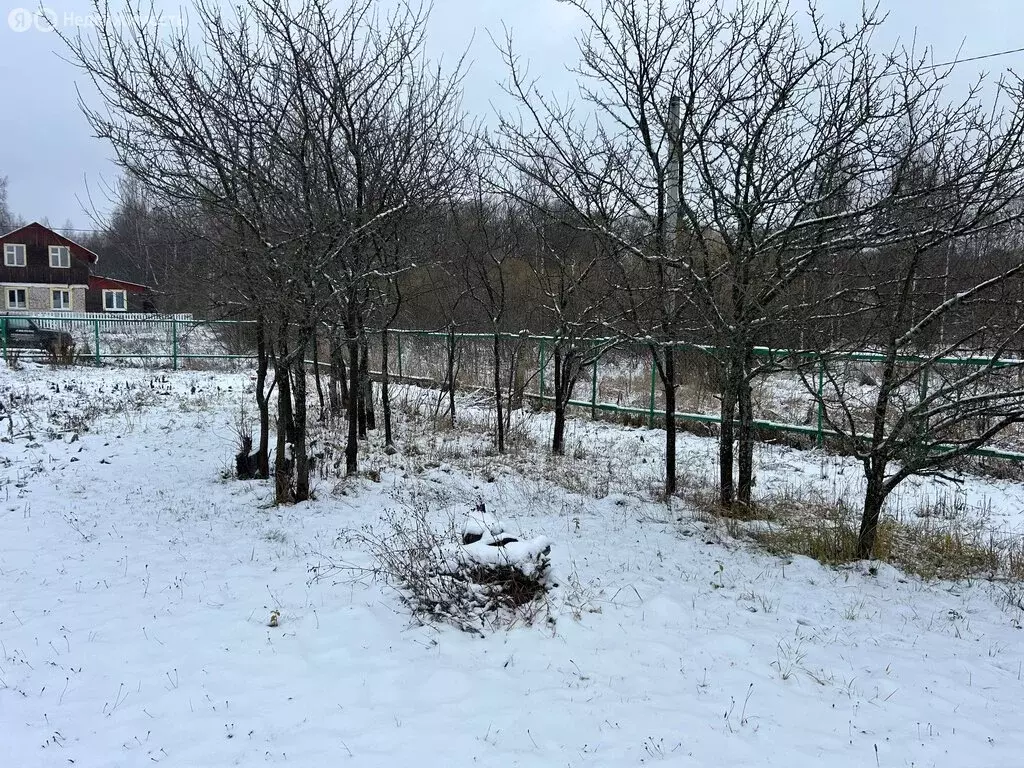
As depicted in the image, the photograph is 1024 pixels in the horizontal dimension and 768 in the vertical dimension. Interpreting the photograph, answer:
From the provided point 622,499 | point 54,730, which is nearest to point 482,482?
point 622,499

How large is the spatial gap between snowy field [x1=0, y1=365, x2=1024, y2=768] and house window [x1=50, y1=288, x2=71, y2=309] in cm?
4582

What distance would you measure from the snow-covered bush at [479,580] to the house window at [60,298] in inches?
1968

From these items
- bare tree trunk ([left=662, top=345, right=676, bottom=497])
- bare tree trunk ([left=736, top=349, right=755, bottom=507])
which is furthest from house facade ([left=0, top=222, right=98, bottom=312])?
bare tree trunk ([left=736, top=349, right=755, bottom=507])

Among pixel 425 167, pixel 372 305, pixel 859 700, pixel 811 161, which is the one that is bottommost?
pixel 859 700

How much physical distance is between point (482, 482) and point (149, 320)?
18840 millimetres

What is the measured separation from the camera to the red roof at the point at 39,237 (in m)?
41.7

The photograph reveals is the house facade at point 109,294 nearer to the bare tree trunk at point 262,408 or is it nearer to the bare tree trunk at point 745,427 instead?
the bare tree trunk at point 262,408

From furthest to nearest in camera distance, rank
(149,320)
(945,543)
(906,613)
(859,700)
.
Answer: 1. (149,320)
2. (945,543)
3. (906,613)
4. (859,700)

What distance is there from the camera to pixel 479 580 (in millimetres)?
4070

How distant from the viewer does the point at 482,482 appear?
7.23 meters

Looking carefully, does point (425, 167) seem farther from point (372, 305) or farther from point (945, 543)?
point (945, 543)

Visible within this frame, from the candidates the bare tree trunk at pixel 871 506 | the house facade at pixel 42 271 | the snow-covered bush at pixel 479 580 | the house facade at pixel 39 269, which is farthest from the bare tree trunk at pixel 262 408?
the house facade at pixel 39 269

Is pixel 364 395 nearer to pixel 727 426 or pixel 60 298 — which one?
pixel 727 426

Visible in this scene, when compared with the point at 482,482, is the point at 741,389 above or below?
above
